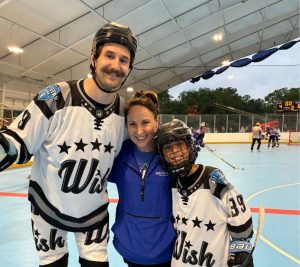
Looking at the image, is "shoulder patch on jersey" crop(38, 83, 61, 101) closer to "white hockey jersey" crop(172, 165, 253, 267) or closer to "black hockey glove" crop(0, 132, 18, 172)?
"black hockey glove" crop(0, 132, 18, 172)

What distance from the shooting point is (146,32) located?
13211 millimetres

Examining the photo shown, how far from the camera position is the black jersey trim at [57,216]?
5.62ft

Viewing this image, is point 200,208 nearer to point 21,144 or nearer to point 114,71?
point 114,71

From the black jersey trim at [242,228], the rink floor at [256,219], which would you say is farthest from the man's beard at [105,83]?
the rink floor at [256,219]

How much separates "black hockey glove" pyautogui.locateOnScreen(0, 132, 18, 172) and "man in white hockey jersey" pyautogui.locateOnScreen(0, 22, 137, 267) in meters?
0.06

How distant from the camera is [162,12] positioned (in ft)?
39.5

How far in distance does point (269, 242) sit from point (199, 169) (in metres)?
2.14

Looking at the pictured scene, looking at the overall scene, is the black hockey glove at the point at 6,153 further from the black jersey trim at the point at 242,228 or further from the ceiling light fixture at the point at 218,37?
the ceiling light fixture at the point at 218,37

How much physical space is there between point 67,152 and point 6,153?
0.30m

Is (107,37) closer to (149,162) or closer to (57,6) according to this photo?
(149,162)

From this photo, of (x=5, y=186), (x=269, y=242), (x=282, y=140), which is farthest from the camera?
(x=282, y=140)

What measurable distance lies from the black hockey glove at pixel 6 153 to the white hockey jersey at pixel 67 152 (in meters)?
0.07

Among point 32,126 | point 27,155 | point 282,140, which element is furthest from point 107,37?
point 282,140

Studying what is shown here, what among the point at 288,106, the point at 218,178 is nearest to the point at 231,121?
the point at 288,106
